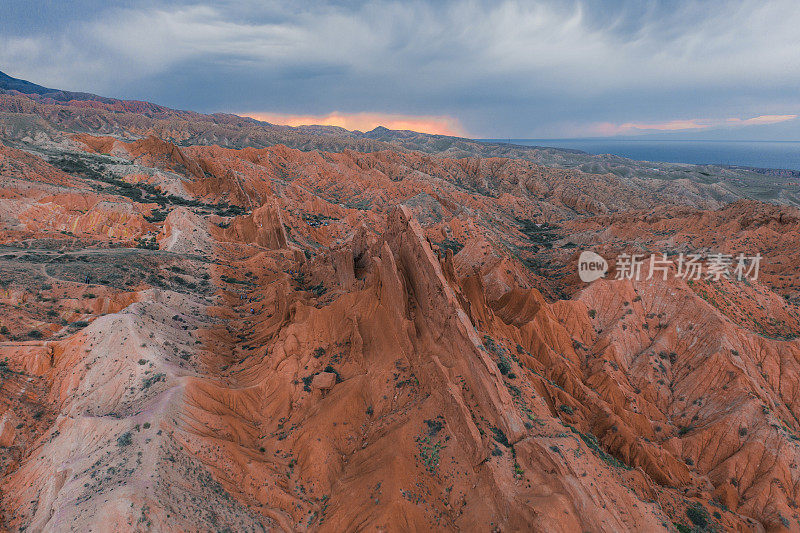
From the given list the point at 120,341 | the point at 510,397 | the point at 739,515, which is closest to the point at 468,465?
the point at 510,397

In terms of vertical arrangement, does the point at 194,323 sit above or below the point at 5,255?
below

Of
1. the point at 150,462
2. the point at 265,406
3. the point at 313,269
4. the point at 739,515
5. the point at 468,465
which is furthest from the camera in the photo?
the point at 313,269

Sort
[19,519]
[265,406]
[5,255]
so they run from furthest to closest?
1. [5,255]
2. [265,406]
3. [19,519]

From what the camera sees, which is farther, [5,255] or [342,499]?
[5,255]

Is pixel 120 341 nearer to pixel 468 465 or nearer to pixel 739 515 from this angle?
pixel 468 465

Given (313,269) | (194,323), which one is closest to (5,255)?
(194,323)

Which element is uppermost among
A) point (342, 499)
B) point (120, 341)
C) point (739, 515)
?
point (120, 341)
